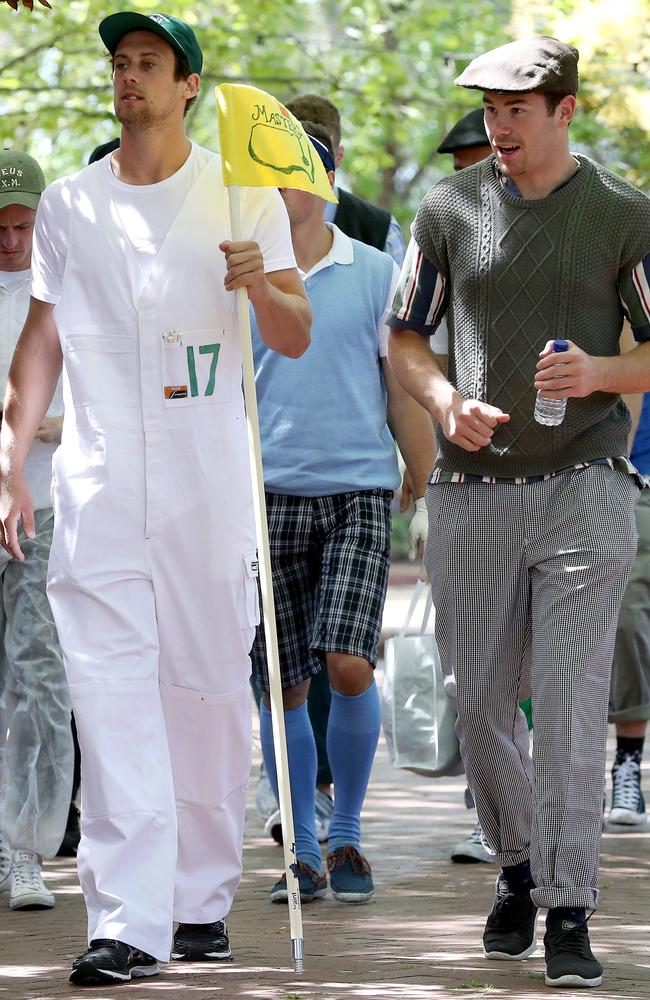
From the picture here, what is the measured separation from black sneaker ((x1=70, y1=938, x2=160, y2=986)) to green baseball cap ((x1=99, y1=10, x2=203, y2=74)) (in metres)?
2.41

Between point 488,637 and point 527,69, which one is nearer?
point 527,69

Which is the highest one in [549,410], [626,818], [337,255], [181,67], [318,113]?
[318,113]

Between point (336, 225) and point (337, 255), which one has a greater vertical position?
point (336, 225)

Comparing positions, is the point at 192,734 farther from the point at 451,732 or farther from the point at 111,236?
the point at 451,732

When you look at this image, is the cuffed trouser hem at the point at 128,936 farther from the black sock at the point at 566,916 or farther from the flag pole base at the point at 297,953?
the black sock at the point at 566,916

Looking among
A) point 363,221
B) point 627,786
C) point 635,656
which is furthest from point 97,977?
point 363,221

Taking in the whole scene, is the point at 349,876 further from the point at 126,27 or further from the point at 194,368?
the point at 126,27

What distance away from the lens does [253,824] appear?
27.1 feet

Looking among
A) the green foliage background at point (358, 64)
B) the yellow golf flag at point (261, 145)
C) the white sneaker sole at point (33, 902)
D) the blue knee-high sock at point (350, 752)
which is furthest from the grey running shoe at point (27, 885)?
the green foliage background at point (358, 64)

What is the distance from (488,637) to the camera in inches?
199

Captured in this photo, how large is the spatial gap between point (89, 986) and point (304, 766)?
188cm

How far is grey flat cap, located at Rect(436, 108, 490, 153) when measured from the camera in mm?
7512

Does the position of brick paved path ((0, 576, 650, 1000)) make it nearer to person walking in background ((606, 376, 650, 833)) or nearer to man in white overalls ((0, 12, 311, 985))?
man in white overalls ((0, 12, 311, 985))

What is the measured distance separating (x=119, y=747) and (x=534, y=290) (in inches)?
64.4
